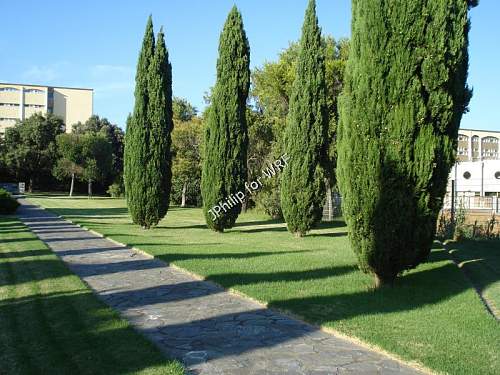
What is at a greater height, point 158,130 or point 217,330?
point 158,130

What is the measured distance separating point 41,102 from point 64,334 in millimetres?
93363

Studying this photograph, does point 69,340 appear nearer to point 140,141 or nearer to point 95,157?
point 140,141

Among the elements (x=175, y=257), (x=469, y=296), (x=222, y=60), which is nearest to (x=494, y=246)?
(x=469, y=296)

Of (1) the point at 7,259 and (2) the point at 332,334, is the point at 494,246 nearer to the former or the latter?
(2) the point at 332,334

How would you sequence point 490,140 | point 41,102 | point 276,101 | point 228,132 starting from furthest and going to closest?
point 41,102 < point 490,140 < point 276,101 < point 228,132

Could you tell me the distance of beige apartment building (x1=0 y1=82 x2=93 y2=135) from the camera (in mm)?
86250

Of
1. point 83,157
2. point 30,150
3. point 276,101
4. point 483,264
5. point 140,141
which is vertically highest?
point 276,101

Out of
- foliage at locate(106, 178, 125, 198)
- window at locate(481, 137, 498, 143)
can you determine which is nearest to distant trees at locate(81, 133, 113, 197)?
foliage at locate(106, 178, 125, 198)

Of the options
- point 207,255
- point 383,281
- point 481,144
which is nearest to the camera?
point 383,281

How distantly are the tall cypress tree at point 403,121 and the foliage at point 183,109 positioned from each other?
141ft

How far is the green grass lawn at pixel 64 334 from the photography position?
4414 millimetres

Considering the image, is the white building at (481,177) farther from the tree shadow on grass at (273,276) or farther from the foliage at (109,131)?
the foliage at (109,131)

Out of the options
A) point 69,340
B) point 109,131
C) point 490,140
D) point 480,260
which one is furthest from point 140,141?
point 490,140

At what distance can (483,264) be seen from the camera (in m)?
10.8
